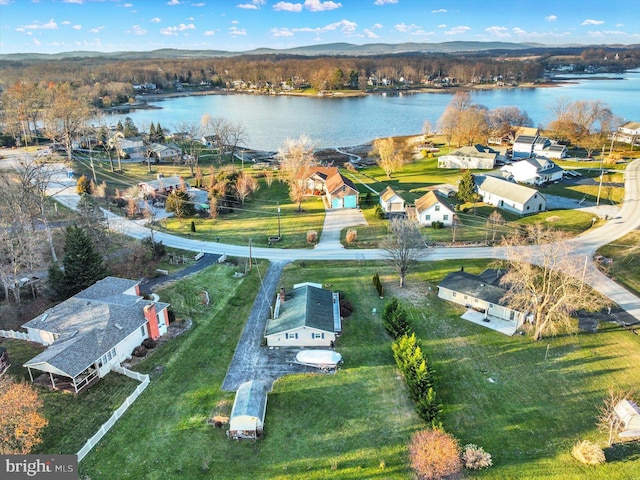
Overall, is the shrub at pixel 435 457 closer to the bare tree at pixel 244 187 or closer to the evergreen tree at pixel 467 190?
the evergreen tree at pixel 467 190

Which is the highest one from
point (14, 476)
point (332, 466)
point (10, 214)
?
point (10, 214)

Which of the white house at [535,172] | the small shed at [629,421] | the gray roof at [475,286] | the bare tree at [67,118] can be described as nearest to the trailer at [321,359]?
the gray roof at [475,286]

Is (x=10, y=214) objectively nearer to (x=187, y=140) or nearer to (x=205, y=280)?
(x=205, y=280)

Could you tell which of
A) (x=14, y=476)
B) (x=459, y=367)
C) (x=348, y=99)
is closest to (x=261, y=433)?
(x=14, y=476)

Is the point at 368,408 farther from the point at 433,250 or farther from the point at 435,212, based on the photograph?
the point at 435,212

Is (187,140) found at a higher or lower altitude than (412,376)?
higher

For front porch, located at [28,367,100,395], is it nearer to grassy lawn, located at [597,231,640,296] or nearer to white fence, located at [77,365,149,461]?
white fence, located at [77,365,149,461]
